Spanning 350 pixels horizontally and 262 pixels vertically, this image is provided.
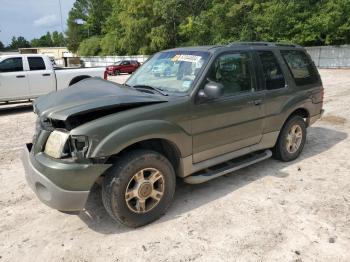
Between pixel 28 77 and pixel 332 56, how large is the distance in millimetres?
26896

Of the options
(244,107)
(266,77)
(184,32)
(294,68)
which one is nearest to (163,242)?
(244,107)

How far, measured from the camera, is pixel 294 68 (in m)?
5.21

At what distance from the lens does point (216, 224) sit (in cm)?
356

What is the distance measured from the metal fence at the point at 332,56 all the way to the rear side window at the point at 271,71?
27553 millimetres

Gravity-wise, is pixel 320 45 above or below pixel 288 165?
above

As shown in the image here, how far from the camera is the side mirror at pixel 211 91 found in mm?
3658

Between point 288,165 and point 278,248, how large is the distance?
2.29m

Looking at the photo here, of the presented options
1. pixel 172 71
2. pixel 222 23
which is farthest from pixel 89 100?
pixel 222 23

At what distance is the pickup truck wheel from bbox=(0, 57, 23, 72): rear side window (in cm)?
834

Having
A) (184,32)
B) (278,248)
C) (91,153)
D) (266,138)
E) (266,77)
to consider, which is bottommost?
(278,248)

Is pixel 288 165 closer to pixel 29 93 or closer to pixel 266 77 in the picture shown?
pixel 266 77

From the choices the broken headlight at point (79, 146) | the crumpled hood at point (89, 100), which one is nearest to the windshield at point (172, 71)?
the crumpled hood at point (89, 100)

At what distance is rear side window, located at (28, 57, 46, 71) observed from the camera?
10.5m

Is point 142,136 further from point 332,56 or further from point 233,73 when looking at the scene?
point 332,56
